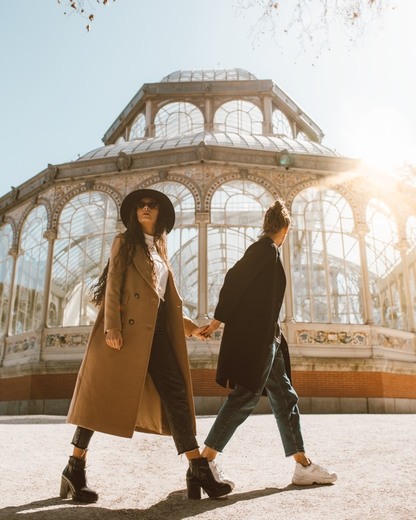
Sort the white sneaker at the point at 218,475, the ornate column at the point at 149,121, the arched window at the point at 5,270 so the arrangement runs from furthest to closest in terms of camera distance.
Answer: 1. the ornate column at the point at 149,121
2. the arched window at the point at 5,270
3. the white sneaker at the point at 218,475

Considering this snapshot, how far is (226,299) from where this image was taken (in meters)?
3.54

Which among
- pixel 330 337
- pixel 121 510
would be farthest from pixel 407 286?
pixel 121 510

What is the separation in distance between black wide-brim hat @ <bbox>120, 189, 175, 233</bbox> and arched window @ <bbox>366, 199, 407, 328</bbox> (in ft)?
37.1

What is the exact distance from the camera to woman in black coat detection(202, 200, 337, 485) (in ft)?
11.0

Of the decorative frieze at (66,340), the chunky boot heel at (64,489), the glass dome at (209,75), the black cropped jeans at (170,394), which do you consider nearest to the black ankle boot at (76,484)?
the chunky boot heel at (64,489)

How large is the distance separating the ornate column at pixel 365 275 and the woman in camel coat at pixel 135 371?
414 inches

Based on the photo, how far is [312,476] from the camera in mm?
3395

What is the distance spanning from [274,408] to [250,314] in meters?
0.72

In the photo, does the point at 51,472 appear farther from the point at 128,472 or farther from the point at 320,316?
the point at 320,316

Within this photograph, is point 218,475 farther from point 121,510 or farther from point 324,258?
point 324,258

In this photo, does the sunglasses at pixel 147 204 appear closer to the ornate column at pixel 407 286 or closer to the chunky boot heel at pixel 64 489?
the chunky boot heel at pixel 64 489

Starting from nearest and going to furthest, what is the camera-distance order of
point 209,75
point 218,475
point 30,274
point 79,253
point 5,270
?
point 218,475 → point 79,253 → point 30,274 → point 5,270 → point 209,75

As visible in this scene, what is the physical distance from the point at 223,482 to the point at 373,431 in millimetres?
4032

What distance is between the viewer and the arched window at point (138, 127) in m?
19.6
